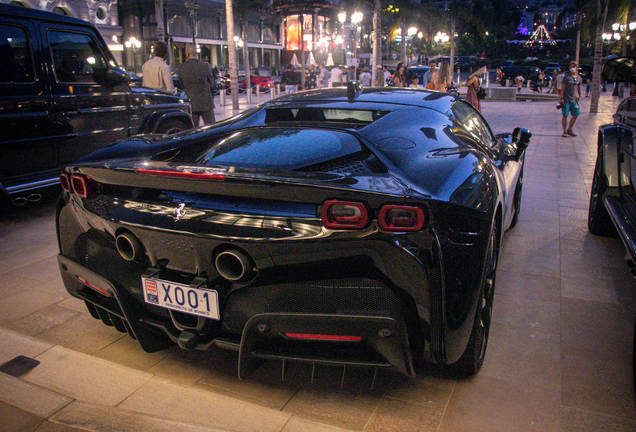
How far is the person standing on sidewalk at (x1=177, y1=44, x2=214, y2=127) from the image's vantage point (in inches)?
344

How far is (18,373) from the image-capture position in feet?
9.10

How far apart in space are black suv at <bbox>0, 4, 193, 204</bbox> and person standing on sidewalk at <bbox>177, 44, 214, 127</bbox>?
1874mm

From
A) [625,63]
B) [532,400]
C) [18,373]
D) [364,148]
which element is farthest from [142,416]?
[625,63]

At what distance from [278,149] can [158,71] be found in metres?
6.63

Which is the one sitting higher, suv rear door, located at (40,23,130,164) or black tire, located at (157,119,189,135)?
suv rear door, located at (40,23,130,164)

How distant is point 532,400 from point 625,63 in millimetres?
3273

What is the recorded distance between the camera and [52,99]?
591 centimetres

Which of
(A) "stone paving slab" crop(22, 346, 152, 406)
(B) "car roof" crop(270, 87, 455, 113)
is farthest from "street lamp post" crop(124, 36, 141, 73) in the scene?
(A) "stone paving slab" crop(22, 346, 152, 406)

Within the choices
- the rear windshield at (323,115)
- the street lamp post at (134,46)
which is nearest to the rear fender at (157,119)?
the rear windshield at (323,115)

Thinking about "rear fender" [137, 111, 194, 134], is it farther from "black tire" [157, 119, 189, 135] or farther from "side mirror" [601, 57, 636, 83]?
"side mirror" [601, 57, 636, 83]

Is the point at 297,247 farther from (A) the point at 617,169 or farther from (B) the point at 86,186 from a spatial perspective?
(A) the point at 617,169

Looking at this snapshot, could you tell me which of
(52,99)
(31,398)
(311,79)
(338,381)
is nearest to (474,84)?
(52,99)

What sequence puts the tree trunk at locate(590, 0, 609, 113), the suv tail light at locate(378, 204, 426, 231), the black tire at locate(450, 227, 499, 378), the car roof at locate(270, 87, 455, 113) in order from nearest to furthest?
the suv tail light at locate(378, 204, 426, 231), the black tire at locate(450, 227, 499, 378), the car roof at locate(270, 87, 455, 113), the tree trunk at locate(590, 0, 609, 113)

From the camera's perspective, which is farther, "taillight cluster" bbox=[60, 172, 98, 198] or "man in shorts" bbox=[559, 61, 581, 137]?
"man in shorts" bbox=[559, 61, 581, 137]
